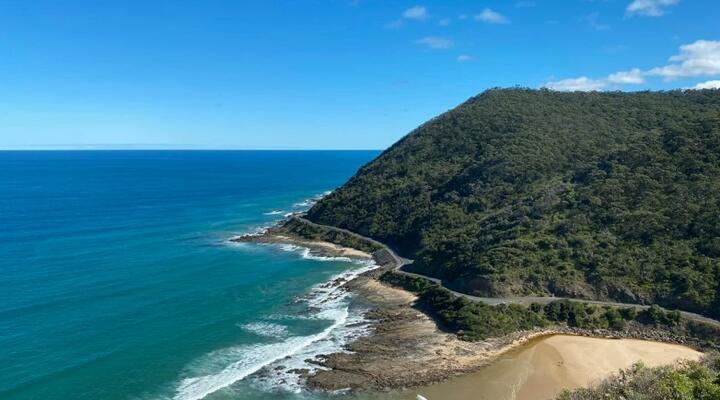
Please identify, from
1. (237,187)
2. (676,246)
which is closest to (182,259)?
(676,246)

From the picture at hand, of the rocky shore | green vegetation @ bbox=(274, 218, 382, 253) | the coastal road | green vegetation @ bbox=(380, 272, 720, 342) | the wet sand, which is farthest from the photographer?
green vegetation @ bbox=(274, 218, 382, 253)

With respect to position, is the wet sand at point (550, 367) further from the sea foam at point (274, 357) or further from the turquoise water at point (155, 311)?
the turquoise water at point (155, 311)

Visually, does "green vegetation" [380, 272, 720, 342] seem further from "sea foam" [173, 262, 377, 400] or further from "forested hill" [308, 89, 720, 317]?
"sea foam" [173, 262, 377, 400]

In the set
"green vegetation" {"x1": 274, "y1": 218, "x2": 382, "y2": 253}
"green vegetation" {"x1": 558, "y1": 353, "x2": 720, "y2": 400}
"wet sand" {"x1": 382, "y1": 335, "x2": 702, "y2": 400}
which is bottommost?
"wet sand" {"x1": 382, "y1": 335, "x2": 702, "y2": 400}

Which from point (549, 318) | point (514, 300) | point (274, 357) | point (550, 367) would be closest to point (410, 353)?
point (550, 367)

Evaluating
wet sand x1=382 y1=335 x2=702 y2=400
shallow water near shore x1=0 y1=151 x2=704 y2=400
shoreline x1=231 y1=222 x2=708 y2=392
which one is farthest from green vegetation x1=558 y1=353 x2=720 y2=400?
shoreline x1=231 y1=222 x2=708 y2=392

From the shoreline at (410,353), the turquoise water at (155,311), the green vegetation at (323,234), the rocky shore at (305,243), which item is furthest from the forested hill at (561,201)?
the turquoise water at (155,311)

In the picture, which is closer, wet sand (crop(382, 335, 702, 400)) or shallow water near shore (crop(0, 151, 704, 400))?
wet sand (crop(382, 335, 702, 400))

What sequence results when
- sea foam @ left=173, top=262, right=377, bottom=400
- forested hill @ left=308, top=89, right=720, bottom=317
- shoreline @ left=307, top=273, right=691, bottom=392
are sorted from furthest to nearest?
forested hill @ left=308, top=89, right=720, bottom=317
shoreline @ left=307, top=273, right=691, bottom=392
sea foam @ left=173, top=262, right=377, bottom=400
